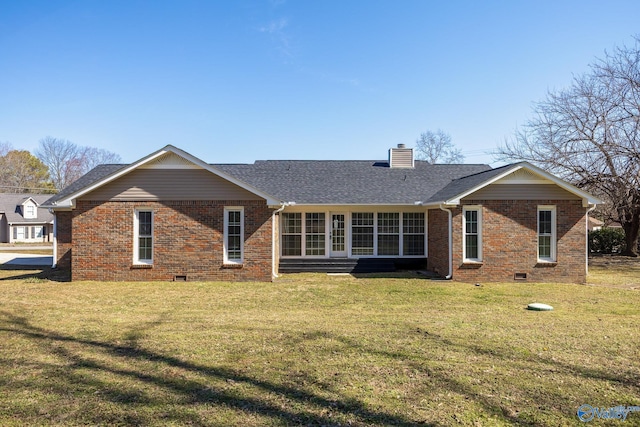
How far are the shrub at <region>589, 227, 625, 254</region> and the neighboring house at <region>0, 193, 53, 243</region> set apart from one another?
48.4 m

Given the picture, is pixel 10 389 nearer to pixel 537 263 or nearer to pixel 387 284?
pixel 387 284

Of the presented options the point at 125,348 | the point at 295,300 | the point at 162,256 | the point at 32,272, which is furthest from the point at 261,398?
the point at 32,272

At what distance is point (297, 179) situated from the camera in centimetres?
1884

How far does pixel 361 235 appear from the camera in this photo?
17.3m

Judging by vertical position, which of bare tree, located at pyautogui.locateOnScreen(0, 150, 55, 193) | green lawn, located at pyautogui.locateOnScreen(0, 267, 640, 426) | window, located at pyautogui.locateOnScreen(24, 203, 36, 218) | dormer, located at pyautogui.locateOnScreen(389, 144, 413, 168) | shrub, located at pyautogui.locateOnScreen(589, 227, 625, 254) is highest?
bare tree, located at pyautogui.locateOnScreen(0, 150, 55, 193)

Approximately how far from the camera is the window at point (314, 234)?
1717 centimetres

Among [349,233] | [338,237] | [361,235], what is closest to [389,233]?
[361,235]

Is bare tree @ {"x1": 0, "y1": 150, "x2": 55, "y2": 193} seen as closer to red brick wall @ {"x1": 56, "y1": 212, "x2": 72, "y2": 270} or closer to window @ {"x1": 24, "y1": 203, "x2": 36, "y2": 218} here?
window @ {"x1": 24, "y1": 203, "x2": 36, "y2": 218}

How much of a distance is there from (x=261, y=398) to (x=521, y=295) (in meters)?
9.32

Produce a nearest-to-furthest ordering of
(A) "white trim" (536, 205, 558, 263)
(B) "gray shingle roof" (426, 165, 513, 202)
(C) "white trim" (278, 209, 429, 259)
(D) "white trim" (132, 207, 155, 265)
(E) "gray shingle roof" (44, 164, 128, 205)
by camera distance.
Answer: (B) "gray shingle roof" (426, 165, 513, 202), (D) "white trim" (132, 207, 155, 265), (A) "white trim" (536, 205, 558, 263), (C) "white trim" (278, 209, 429, 259), (E) "gray shingle roof" (44, 164, 128, 205)

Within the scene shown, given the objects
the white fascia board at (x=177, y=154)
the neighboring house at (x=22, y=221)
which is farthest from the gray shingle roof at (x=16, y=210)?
the white fascia board at (x=177, y=154)

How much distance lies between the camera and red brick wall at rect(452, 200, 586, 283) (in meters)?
14.0

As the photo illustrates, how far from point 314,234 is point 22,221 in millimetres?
39019

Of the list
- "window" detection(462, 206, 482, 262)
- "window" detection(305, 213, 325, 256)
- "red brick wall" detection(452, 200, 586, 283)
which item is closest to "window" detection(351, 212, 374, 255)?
"window" detection(305, 213, 325, 256)
